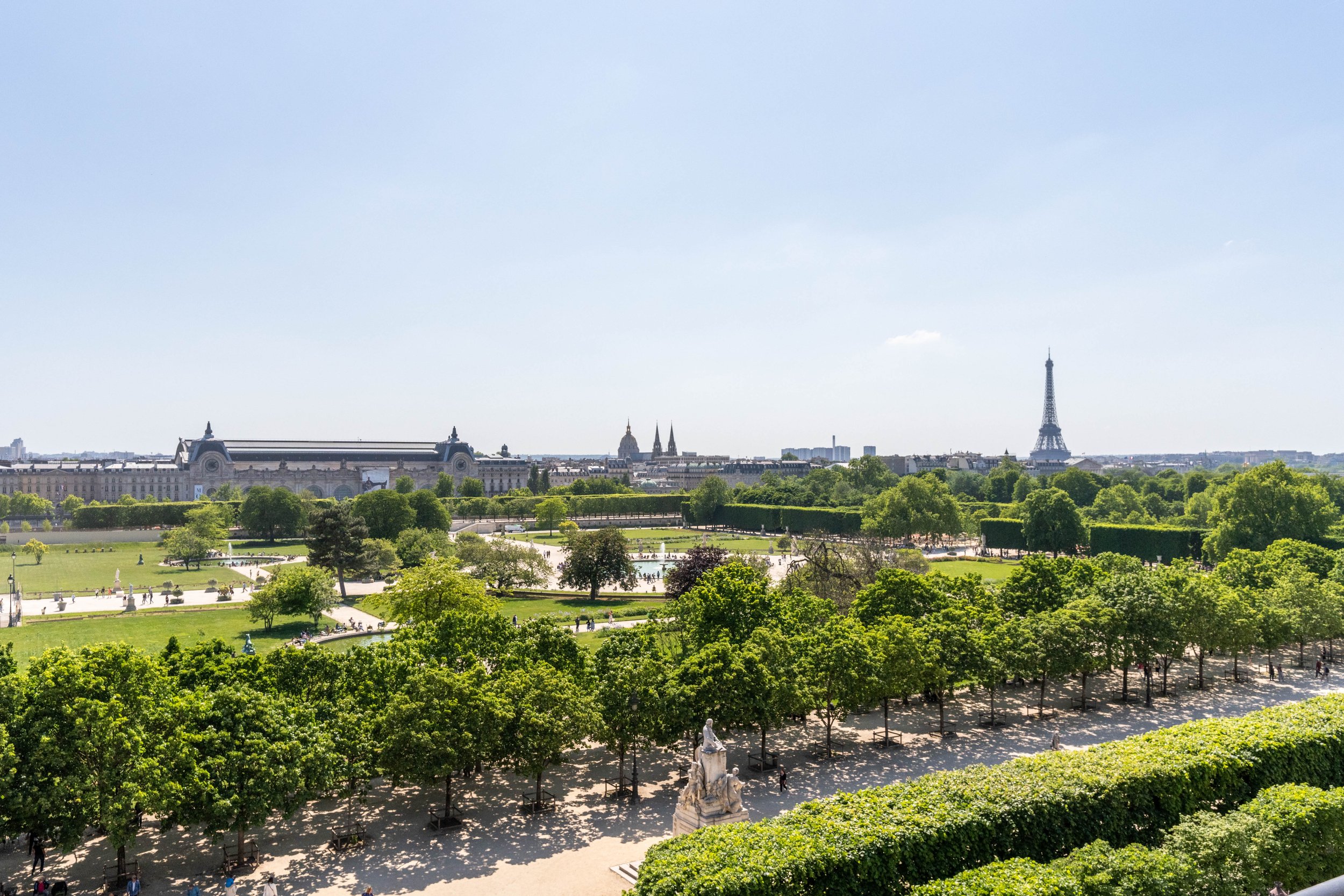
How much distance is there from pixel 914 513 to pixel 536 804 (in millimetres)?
66056

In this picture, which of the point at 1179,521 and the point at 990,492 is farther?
the point at 990,492

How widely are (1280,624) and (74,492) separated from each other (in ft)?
600

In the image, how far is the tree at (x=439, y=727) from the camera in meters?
20.0

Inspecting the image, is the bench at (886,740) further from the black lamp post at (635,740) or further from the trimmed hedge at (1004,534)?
the trimmed hedge at (1004,534)

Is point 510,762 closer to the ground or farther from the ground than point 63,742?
closer to the ground

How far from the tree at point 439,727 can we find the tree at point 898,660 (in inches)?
462

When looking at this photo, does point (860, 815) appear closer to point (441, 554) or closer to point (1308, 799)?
point (1308, 799)

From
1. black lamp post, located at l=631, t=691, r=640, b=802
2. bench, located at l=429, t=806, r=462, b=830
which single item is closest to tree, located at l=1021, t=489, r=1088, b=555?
black lamp post, located at l=631, t=691, r=640, b=802

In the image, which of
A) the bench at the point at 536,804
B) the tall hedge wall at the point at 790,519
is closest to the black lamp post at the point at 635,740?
the bench at the point at 536,804

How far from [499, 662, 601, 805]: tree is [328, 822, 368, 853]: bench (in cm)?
373

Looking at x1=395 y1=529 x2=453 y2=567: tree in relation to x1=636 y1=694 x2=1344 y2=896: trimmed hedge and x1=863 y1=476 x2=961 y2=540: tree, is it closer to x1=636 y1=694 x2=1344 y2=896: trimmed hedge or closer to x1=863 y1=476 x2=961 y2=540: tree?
x1=863 y1=476 x2=961 y2=540: tree

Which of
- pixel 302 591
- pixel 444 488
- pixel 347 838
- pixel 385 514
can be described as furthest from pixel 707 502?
pixel 347 838

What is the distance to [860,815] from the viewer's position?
621 inches

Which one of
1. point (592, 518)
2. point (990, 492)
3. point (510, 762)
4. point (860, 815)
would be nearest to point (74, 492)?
point (592, 518)
